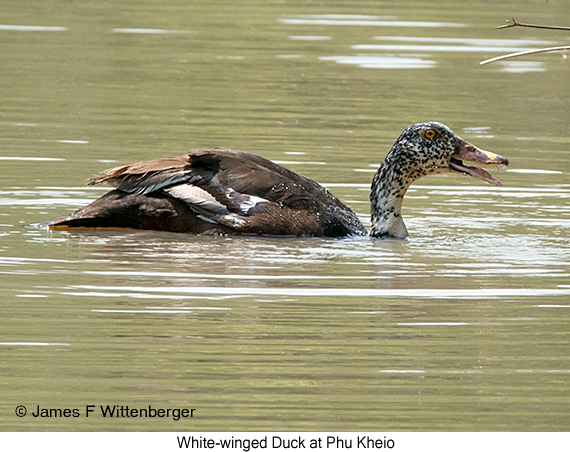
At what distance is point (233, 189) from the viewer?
10875 millimetres

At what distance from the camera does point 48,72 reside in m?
19.0

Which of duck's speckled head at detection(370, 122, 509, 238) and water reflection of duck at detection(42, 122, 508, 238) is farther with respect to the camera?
duck's speckled head at detection(370, 122, 509, 238)

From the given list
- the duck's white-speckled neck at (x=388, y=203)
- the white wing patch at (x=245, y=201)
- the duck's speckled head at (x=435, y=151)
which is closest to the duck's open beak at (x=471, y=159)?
the duck's speckled head at (x=435, y=151)

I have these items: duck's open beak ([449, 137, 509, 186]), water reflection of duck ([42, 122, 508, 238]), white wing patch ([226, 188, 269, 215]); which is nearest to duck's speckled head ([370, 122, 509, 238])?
duck's open beak ([449, 137, 509, 186])

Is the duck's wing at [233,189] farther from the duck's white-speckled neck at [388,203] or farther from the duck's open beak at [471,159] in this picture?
the duck's open beak at [471,159]

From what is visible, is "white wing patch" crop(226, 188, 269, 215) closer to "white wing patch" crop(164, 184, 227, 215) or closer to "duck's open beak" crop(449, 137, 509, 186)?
"white wing patch" crop(164, 184, 227, 215)

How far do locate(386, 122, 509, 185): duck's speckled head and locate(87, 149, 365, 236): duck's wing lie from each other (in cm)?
96

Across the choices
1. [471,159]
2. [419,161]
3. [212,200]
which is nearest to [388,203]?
[419,161]

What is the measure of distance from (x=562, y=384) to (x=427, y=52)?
1480cm

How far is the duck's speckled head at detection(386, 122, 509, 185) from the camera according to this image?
1164cm

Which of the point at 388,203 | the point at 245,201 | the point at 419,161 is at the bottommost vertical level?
the point at 388,203

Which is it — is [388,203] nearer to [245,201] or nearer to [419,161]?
[419,161]

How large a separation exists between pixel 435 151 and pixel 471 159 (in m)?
0.29

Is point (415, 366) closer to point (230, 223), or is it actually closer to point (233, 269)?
point (233, 269)
